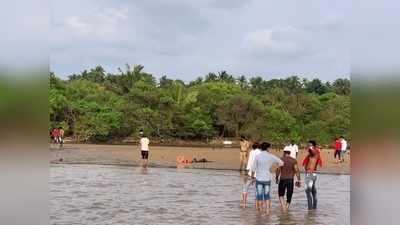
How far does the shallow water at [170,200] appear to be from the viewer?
11.2m

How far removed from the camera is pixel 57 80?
52719 millimetres

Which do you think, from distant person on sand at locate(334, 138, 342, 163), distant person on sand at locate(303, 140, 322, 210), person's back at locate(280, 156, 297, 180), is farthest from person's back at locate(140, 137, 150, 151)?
person's back at locate(280, 156, 297, 180)

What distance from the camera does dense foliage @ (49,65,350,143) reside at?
151ft

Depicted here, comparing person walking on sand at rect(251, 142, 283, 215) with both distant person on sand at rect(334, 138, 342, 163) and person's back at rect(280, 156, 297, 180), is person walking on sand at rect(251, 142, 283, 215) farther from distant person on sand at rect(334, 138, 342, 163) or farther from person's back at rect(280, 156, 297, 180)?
distant person on sand at rect(334, 138, 342, 163)

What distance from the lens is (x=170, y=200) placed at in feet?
46.2

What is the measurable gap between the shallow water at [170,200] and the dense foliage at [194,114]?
79.1ft

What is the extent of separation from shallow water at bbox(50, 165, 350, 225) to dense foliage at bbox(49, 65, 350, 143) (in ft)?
79.1

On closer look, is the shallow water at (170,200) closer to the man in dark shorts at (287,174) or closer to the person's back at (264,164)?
the man in dark shorts at (287,174)

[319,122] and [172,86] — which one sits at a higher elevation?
[172,86]

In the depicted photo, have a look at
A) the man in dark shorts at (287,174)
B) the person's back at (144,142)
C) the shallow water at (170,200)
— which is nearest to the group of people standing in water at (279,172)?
the man in dark shorts at (287,174)

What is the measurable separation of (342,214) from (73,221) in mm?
6007

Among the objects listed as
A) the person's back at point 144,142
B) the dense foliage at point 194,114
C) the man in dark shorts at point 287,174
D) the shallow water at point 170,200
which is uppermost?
the dense foliage at point 194,114
